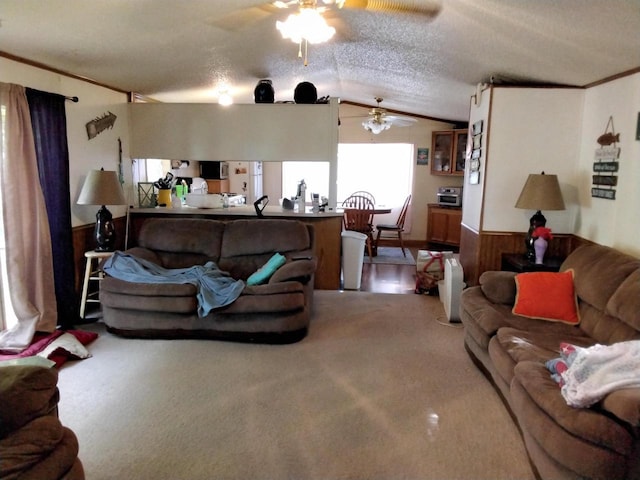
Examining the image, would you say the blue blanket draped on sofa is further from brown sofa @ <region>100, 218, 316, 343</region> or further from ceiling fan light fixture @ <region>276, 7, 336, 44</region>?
ceiling fan light fixture @ <region>276, 7, 336, 44</region>

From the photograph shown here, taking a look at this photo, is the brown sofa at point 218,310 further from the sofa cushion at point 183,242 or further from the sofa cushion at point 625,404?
the sofa cushion at point 625,404

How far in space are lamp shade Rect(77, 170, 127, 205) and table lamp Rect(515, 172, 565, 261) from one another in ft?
11.2

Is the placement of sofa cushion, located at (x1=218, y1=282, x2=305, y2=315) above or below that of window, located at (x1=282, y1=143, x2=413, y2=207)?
below

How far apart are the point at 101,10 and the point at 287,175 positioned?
624 centimetres

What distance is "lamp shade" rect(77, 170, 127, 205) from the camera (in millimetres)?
3756

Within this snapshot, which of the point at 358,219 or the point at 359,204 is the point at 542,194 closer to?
the point at 358,219

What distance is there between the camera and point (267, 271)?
369 cm

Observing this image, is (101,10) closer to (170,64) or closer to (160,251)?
(170,64)

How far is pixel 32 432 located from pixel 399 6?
2449 millimetres

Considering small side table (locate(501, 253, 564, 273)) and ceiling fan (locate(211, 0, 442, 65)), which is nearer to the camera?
ceiling fan (locate(211, 0, 442, 65))

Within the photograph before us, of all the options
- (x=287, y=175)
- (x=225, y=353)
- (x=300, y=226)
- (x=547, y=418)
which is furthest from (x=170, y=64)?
(x=287, y=175)

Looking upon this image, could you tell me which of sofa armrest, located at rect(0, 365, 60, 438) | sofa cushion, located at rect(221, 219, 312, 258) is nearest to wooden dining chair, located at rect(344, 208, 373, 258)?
sofa cushion, located at rect(221, 219, 312, 258)

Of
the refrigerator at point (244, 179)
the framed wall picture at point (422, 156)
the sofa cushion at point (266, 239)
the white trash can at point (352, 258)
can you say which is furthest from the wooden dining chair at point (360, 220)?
the sofa cushion at point (266, 239)

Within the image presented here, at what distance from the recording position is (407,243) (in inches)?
320
